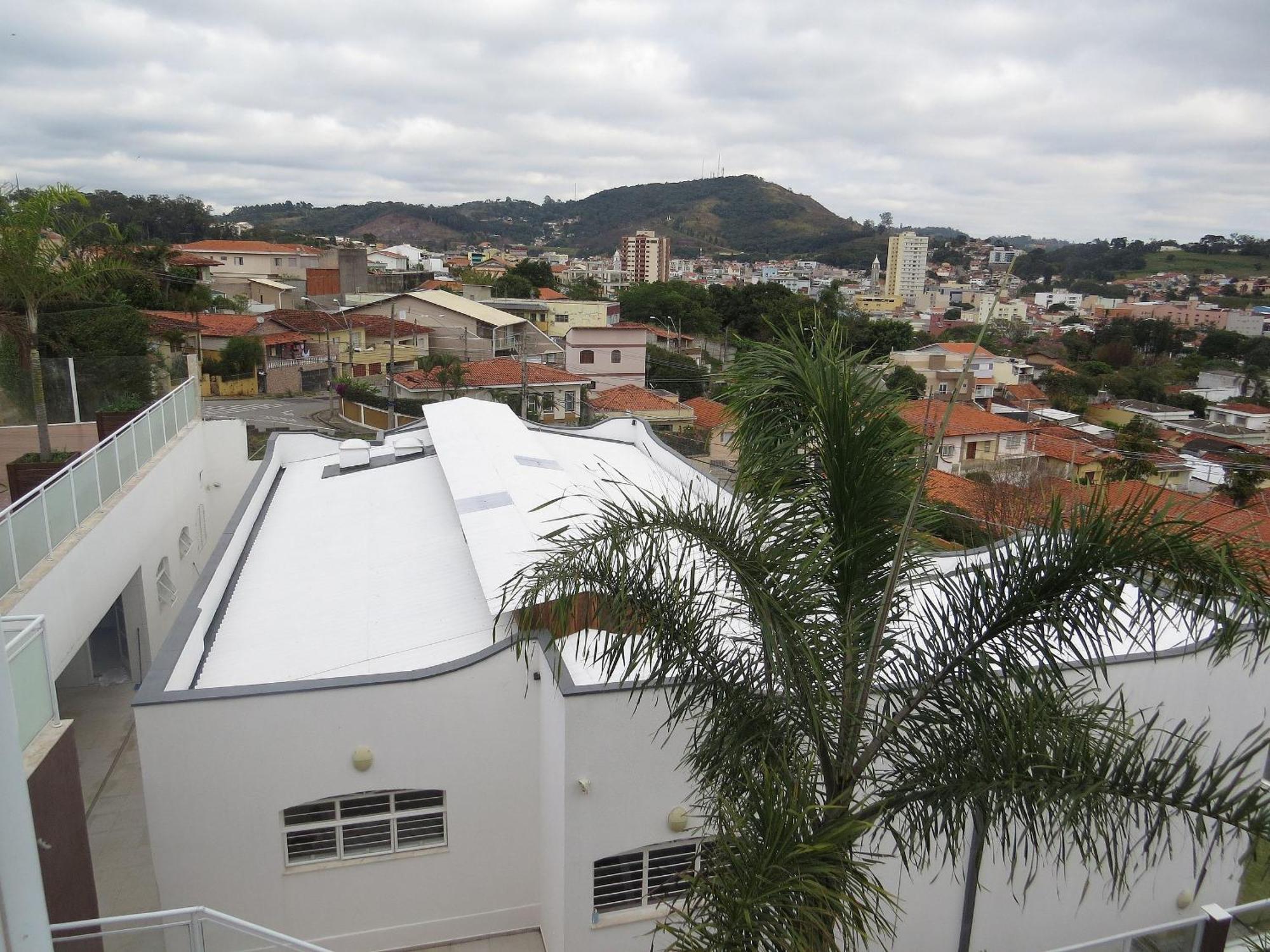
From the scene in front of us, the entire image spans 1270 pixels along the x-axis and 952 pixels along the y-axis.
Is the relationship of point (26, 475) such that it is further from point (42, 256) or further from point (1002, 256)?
point (1002, 256)

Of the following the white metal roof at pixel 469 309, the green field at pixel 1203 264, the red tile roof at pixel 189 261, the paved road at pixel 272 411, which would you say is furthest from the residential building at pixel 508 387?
the green field at pixel 1203 264

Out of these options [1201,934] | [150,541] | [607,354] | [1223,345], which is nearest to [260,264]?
[607,354]

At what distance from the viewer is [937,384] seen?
52.2m

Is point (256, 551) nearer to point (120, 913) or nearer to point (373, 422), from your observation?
point (120, 913)

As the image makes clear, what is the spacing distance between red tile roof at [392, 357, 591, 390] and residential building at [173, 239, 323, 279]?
44.7 metres

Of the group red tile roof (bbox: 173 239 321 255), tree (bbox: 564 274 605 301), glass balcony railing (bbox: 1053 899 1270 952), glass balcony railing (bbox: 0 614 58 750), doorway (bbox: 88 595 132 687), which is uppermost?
red tile roof (bbox: 173 239 321 255)

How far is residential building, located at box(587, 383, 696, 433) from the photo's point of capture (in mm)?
40281

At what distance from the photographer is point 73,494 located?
10.7 metres

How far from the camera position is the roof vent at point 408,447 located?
16188 millimetres

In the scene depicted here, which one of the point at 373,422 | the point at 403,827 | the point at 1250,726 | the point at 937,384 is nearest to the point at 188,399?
the point at 403,827

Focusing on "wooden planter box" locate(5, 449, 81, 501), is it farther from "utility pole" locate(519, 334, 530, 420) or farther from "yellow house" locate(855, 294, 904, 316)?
"yellow house" locate(855, 294, 904, 316)

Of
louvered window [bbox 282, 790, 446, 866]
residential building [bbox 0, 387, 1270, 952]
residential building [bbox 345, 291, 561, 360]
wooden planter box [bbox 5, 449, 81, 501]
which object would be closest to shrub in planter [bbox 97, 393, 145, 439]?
wooden planter box [bbox 5, 449, 81, 501]

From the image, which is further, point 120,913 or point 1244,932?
point 120,913

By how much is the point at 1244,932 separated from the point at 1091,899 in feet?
8.61
